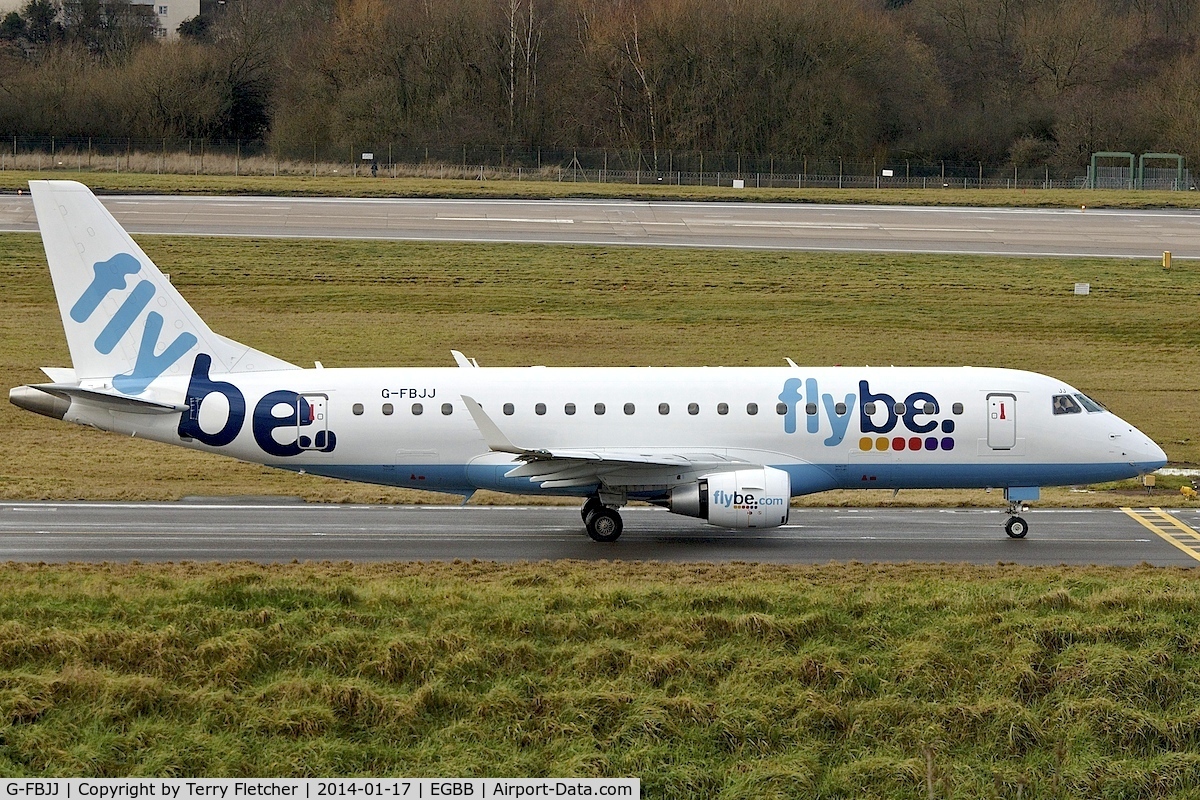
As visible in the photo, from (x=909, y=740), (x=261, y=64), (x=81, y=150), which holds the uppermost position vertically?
(x=261, y=64)

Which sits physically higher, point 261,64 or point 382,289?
point 261,64

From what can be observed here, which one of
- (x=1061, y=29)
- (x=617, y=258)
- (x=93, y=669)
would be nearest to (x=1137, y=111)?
(x=1061, y=29)

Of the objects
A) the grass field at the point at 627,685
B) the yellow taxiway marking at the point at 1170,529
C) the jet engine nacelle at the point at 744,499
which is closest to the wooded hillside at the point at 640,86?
the yellow taxiway marking at the point at 1170,529

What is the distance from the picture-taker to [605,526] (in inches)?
1257

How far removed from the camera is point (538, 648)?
19844 millimetres

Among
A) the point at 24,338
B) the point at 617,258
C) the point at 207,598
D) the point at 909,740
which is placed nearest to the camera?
the point at 909,740

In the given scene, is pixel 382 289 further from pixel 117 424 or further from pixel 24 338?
pixel 117 424

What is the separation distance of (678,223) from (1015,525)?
2058 inches

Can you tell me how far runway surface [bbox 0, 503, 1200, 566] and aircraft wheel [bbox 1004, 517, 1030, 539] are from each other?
277 mm

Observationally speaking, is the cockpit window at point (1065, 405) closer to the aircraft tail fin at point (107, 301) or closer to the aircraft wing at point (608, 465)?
the aircraft wing at point (608, 465)

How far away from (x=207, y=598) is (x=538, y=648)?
17.7 feet

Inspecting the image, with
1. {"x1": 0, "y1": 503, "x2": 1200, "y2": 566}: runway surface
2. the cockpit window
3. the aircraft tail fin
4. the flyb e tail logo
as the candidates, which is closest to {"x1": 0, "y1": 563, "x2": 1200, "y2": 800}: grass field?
{"x1": 0, "y1": 503, "x2": 1200, "y2": 566}: runway surface

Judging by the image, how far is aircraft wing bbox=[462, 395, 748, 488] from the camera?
3070 centimetres
